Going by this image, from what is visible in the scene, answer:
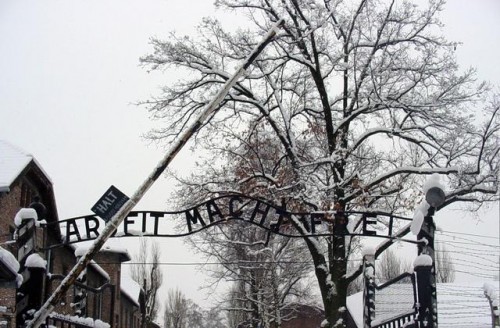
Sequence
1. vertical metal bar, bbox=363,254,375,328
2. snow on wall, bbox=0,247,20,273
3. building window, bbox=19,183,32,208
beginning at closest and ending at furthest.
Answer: snow on wall, bbox=0,247,20,273 < vertical metal bar, bbox=363,254,375,328 < building window, bbox=19,183,32,208

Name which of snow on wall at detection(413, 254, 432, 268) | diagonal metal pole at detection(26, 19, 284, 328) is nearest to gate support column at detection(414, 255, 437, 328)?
snow on wall at detection(413, 254, 432, 268)

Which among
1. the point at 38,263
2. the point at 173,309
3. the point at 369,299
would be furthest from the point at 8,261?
the point at 173,309

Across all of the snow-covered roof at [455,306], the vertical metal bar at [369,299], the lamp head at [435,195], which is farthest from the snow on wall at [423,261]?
the snow-covered roof at [455,306]

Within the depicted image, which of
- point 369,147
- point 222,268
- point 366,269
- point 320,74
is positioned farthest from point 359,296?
point 366,269

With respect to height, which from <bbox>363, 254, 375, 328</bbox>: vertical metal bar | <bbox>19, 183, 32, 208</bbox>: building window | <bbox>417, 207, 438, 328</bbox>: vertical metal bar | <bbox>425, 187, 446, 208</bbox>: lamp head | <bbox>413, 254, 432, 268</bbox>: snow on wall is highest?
<bbox>19, 183, 32, 208</bbox>: building window

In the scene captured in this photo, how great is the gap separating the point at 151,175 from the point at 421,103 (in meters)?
11.3

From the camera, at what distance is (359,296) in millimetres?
35094

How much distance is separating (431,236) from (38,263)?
6.58 meters

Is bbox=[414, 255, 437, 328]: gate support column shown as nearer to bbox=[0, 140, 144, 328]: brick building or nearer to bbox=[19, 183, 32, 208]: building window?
bbox=[0, 140, 144, 328]: brick building

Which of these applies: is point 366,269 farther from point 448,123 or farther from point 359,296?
point 359,296

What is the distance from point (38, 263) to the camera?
30.0 ft

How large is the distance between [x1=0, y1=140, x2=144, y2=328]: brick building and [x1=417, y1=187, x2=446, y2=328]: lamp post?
566 centimetres

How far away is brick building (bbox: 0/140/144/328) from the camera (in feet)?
29.6

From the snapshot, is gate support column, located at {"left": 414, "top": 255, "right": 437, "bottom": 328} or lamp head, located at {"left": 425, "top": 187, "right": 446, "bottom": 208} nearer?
gate support column, located at {"left": 414, "top": 255, "right": 437, "bottom": 328}
